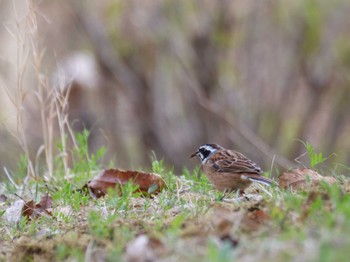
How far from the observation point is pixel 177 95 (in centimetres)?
1353

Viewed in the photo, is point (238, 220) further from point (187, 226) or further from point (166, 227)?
point (166, 227)

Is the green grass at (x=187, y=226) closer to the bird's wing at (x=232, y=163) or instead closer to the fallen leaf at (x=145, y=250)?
the fallen leaf at (x=145, y=250)

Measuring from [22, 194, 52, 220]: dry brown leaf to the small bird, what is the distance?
1310mm

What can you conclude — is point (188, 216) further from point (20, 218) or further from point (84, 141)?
point (84, 141)

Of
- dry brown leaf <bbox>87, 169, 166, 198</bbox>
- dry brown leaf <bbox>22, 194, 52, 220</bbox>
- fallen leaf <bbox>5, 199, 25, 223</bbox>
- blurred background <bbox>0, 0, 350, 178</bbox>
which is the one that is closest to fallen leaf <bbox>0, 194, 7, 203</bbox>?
fallen leaf <bbox>5, 199, 25, 223</bbox>

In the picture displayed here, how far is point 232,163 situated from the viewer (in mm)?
6379

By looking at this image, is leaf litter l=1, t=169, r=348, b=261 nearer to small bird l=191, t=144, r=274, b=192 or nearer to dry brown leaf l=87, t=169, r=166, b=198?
dry brown leaf l=87, t=169, r=166, b=198

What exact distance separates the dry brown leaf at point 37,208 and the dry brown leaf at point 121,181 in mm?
376

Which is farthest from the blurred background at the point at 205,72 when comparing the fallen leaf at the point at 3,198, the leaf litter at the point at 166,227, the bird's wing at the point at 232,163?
the leaf litter at the point at 166,227

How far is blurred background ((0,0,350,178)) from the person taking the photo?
1264 cm

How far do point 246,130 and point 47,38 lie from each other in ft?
12.9

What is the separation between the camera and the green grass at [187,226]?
137 inches

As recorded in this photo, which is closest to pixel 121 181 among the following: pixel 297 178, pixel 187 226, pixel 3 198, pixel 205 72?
pixel 3 198

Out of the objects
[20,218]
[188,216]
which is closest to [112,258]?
[188,216]
